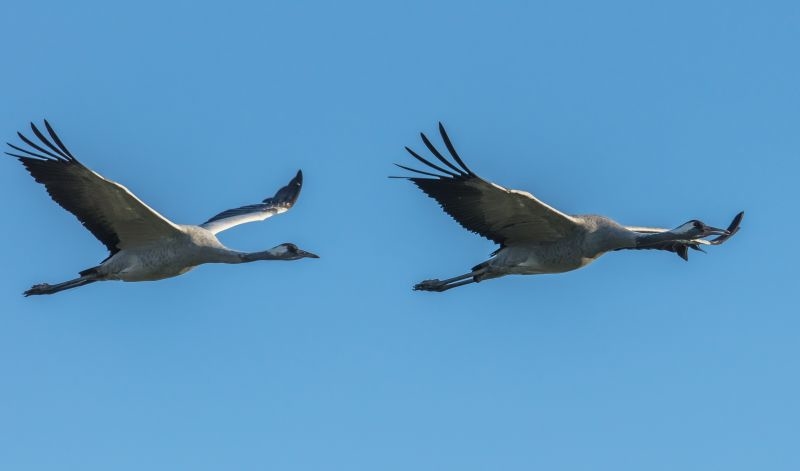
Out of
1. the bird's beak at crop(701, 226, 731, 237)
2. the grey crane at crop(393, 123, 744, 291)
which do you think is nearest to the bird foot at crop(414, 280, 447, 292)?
the grey crane at crop(393, 123, 744, 291)

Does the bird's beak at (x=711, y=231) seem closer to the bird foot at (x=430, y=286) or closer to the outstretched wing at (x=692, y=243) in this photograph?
the outstretched wing at (x=692, y=243)

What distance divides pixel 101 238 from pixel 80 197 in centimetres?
95

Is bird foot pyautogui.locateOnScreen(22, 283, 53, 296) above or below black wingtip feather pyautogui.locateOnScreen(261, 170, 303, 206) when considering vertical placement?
below

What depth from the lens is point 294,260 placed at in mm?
24781

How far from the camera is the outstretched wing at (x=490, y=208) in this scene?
74.9 feet

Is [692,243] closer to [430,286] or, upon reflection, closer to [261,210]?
[430,286]

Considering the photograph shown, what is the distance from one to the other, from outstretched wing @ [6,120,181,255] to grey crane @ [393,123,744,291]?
3.66 meters

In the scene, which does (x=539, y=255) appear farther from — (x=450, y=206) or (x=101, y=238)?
(x=101, y=238)

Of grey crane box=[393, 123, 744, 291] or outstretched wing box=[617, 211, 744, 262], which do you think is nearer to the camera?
grey crane box=[393, 123, 744, 291]

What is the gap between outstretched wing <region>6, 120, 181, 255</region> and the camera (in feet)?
75.8

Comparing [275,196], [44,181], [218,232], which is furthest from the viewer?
[275,196]

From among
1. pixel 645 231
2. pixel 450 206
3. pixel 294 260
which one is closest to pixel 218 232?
pixel 294 260

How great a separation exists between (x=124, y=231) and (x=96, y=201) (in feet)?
2.48

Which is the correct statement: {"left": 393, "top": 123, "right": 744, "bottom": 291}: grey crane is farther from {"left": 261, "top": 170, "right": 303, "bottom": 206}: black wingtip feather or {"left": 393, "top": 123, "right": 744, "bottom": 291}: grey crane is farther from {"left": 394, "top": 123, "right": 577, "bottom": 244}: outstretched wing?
{"left": 261, "top": 170, "right": 303, "bottom": 206}: black wingtip feather
